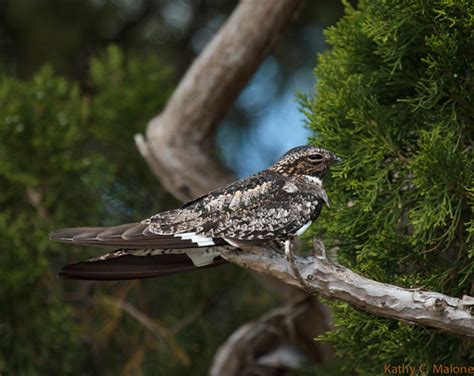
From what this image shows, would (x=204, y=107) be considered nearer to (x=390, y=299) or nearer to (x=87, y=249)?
(x=87, y=249)

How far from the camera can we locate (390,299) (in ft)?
6.89

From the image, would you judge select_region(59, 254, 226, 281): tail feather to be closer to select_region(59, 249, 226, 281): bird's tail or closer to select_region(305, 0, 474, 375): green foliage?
select_region(59, 249, 226, 281): bird's tail

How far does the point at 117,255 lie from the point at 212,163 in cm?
179

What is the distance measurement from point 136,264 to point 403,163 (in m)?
0.87

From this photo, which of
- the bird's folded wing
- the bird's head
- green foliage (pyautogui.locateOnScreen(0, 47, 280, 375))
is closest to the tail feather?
the bird's folded wing

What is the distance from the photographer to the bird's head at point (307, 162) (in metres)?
2.57

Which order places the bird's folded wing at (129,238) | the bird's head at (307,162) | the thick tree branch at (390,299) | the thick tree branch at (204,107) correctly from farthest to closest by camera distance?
the thick tree branch at (204,107), the bird's head at (307,162), the bird's folded wing at (129,238), the thick tree branch at (390,299)

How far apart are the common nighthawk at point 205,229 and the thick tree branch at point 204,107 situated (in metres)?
1.45

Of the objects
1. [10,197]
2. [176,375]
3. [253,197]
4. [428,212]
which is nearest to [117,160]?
[10,197]

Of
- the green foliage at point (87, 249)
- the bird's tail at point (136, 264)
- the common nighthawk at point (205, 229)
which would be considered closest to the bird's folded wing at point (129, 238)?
the common nighthawk at point (205, 229)

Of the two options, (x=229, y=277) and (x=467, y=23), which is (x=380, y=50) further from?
(x=229, y=277)

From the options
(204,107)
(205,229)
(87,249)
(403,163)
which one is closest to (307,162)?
(403,163)

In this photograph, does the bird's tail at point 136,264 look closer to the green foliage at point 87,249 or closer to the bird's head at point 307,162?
the bird's head at point 307,162

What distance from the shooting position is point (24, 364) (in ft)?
13.1
